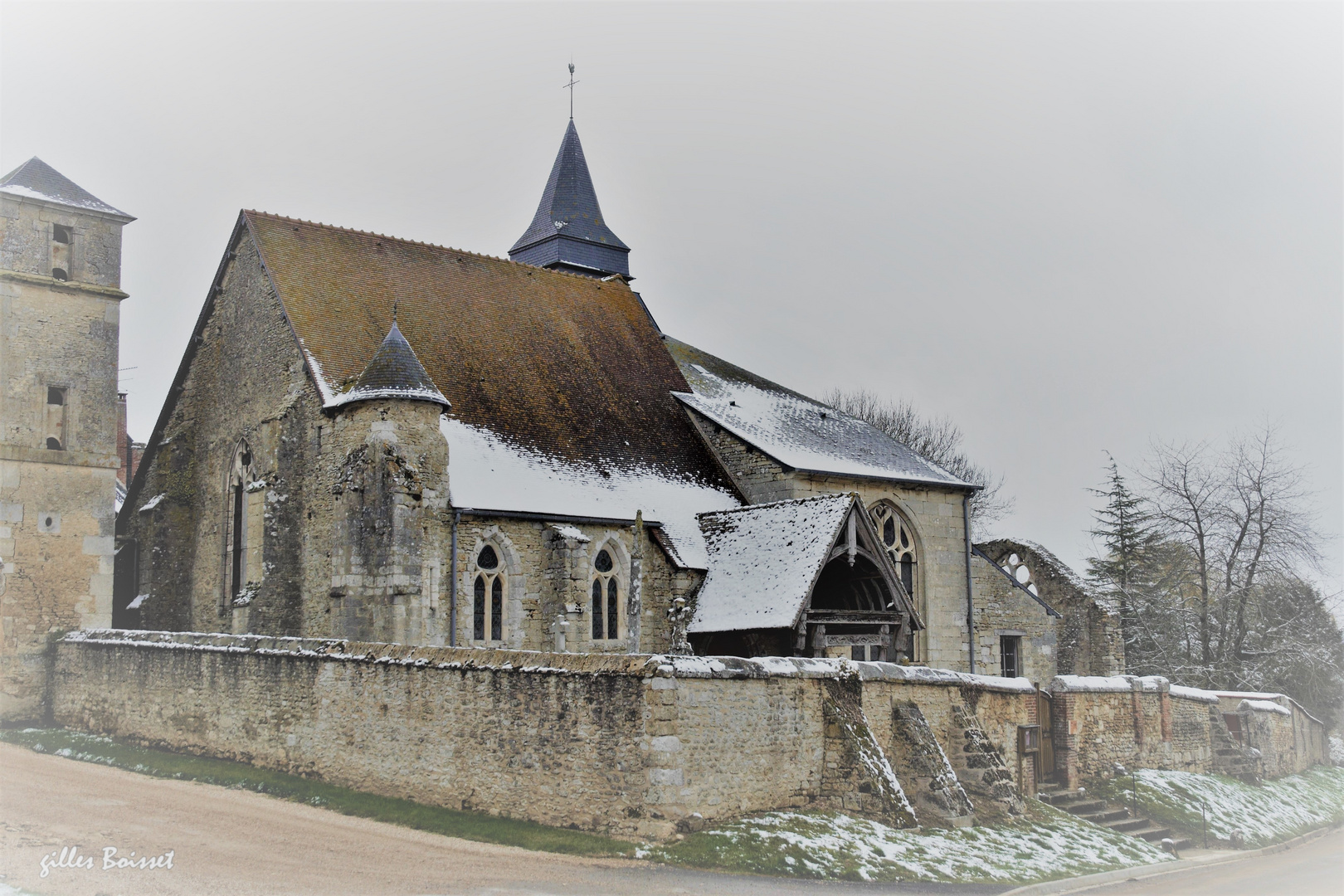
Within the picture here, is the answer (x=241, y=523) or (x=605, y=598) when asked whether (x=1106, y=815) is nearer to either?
(x=605, y=598)

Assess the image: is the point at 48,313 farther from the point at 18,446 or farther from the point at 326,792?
the point at 326,792

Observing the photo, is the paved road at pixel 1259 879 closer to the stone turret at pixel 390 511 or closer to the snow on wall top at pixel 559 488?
the snow on wall top at pixel 559 488

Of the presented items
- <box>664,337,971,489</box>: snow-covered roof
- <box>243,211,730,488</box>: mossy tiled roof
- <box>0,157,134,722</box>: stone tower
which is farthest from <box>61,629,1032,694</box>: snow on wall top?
<box>664,337,971,489</box>: snow-covered roof

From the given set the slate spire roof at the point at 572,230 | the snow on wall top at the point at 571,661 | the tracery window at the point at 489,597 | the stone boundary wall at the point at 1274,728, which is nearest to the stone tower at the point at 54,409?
the snow on wall top at the point at 571,661

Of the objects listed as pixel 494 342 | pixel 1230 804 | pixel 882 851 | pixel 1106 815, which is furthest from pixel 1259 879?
pixel 494 342

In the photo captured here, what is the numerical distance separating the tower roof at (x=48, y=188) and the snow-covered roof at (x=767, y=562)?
1410 cm

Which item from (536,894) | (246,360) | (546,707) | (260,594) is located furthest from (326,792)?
(246,360)

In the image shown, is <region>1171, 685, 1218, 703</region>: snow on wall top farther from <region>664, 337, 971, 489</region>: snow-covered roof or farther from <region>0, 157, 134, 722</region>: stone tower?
<region>0, 157, 134, 722</region>: stone tower

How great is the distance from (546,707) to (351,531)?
7.90m

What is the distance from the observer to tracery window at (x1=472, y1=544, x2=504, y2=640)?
2156cm

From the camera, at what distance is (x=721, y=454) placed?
27375 millimetres

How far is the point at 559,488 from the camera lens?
75.8ft

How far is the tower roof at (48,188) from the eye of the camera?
950 inches

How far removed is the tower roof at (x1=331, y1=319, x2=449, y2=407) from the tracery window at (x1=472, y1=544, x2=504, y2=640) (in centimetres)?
291
